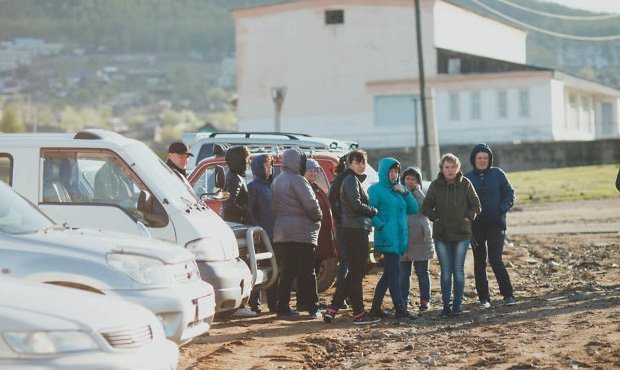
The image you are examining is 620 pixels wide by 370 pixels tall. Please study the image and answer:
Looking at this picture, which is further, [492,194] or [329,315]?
[492,194]

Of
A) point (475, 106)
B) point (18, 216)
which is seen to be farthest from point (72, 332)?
point (475, 106)

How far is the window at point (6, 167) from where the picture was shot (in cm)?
1348

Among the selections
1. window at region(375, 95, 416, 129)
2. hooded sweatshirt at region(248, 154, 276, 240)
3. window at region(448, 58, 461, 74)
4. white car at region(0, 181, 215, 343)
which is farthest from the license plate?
window at region(448, 58, 461, 74)

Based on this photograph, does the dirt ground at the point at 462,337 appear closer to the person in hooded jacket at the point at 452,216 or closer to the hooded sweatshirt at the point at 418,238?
the person in hooded jacket at the point at 452,216

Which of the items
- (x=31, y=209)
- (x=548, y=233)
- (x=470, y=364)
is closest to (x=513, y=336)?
(x=470, y=364)

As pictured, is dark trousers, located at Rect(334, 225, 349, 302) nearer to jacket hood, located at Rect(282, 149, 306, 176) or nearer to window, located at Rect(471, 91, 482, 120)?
jacket hood, located at Rect(282, 149, 306, 176)

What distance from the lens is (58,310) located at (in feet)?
27.4

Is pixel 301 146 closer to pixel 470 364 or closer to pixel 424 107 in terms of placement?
pixel 470 364

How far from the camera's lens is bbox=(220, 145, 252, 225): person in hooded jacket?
15883 millimetres

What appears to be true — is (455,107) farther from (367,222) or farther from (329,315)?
(329,315)

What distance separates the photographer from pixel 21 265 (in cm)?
1067

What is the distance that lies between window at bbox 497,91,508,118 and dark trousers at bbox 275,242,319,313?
52290 mm

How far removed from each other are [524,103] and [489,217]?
5110cm

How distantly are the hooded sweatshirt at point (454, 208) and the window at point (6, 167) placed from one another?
4.60 metres
